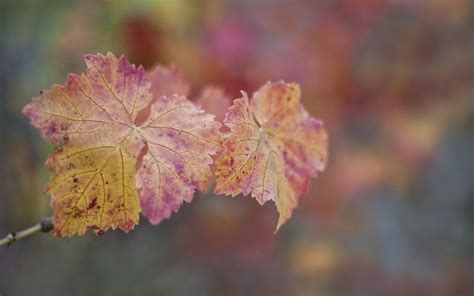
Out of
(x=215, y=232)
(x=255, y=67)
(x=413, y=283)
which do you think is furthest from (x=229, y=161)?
(x=413, y=283)

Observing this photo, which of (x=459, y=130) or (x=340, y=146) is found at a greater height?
(x=459, y=130)

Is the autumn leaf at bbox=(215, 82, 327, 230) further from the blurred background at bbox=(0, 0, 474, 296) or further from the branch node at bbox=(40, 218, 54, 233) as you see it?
the blurred background at bbox=(0, 0, 474, 296)

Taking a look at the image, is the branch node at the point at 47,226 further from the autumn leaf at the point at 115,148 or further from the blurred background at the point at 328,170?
the blurred background at the point at 328,170

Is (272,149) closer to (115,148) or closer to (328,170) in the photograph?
(115,148)

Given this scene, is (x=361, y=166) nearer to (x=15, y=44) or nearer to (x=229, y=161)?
(x=15, y=44)

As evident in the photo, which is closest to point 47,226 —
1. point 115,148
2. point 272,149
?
point 115,148
